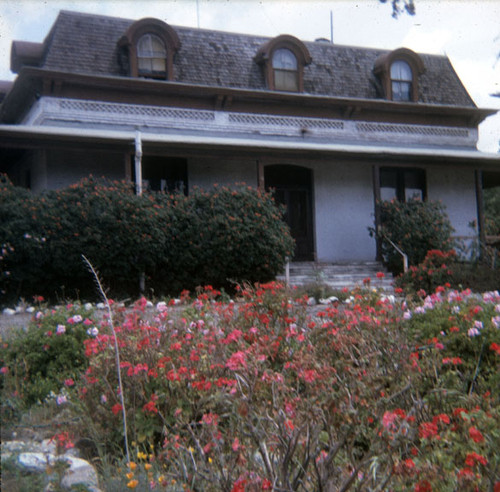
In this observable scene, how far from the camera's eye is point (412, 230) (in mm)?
15141

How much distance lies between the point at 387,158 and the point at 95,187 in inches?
313

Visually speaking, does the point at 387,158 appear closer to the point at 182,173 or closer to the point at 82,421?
the point at 182,173

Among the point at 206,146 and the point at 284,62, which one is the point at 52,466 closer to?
the point at 206,146

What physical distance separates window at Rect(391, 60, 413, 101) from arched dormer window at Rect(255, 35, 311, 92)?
2.96 m

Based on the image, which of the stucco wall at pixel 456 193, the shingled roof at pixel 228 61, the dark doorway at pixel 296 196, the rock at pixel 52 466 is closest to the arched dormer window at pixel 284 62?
the shingled roof at pixel 228 61

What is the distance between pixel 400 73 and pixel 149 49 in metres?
7.70

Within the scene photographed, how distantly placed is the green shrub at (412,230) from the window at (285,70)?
4.39 meters

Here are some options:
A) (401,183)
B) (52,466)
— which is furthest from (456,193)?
(52,466)

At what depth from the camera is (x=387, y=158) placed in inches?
641

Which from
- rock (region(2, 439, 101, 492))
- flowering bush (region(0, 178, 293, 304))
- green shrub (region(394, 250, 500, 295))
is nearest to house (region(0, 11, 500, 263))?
flowering bush (region(0, 178, 293, 304))

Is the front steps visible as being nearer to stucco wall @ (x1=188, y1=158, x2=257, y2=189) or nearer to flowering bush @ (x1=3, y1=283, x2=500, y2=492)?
stucco wall @ (x1=188, y1=158, x2=257, y2=189)

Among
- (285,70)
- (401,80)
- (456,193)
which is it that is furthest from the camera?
(401,80)

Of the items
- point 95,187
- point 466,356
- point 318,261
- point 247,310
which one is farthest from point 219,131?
point 466,356

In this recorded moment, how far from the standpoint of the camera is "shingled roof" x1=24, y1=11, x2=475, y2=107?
15.4 metres
